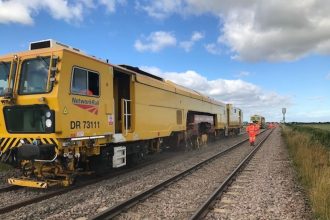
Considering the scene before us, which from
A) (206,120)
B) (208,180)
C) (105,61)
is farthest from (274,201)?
(206,120)

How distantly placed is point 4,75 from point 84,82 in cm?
211

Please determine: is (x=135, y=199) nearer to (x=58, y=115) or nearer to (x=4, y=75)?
(x=58, y=115)

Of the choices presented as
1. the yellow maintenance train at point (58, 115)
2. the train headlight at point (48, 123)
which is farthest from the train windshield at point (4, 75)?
the train headlight at point (48, 123)

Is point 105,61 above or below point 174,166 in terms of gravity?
above

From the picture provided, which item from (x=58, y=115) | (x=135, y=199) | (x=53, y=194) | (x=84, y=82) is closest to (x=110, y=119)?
(x=84, y=82)

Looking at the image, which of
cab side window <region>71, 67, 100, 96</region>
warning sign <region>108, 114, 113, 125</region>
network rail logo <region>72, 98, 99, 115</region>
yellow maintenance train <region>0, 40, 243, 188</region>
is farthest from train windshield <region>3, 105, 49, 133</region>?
warning sign <region>108, 114, 113, 125</region>

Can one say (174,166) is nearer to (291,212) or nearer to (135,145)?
(135,145)

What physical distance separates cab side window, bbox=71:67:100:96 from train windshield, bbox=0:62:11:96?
185cm

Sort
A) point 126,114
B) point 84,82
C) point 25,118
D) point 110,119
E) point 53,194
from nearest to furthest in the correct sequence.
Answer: point 53,194 → point 25,118 → point 84,82 → point 110,119 → point 126,114

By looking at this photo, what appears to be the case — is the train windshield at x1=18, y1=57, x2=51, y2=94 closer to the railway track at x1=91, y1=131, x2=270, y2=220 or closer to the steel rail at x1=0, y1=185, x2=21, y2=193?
the steel rail at x1=0, y1=185, x2=21, y2=193

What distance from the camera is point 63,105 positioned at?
9.41 meters

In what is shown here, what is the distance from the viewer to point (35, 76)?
9.88 metres

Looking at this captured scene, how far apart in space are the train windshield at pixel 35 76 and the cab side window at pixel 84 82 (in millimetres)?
662

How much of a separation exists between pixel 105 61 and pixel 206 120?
660 inches
